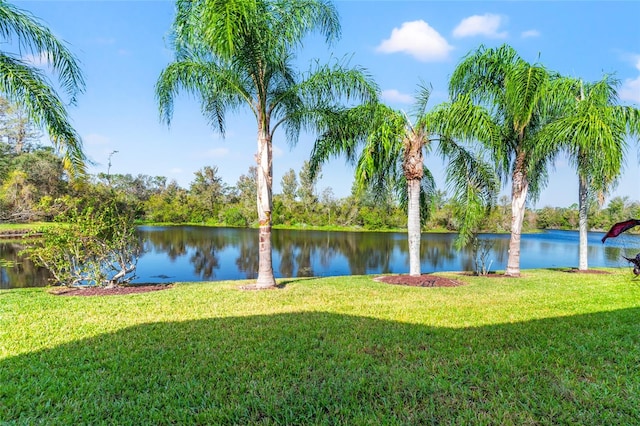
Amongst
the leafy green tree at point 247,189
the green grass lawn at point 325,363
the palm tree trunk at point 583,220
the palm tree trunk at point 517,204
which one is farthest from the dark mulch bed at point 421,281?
the leafy green tree at point 247,189

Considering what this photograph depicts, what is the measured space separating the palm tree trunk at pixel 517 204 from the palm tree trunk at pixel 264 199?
24.5 feet

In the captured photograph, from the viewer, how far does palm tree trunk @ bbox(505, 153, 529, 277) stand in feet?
34.3

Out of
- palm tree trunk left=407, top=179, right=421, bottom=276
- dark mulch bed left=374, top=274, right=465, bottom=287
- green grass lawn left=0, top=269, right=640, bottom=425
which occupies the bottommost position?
dark mulch bed left=374, top=274, right=465, bottom=287

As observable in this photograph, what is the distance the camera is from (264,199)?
789cm

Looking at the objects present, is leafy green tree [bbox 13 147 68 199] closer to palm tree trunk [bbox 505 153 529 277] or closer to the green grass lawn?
the green grass lawn

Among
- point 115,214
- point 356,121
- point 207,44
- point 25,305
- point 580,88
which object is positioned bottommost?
point 25,305

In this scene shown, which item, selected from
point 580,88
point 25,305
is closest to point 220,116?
point 25,305

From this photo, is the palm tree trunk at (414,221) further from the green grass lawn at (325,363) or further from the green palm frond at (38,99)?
the green palm frond at (38,99)

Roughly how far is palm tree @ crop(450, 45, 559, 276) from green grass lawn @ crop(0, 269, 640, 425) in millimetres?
5127

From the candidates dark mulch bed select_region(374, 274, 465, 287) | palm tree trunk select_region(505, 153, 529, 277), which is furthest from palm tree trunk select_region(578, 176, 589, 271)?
dark mulch bed select_region(374, 274, 465, 287)

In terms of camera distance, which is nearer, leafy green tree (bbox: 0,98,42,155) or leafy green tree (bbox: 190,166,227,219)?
leafy green tree (bbox: 0,98,42,155)

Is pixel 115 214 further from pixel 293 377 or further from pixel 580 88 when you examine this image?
pixel 580 88

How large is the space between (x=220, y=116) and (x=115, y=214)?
3.85 m

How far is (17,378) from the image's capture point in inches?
123
